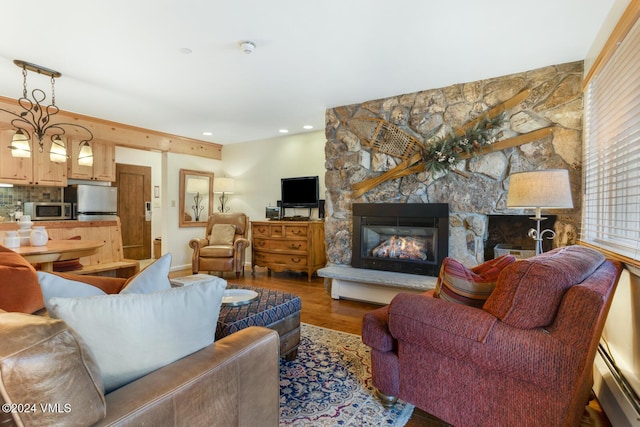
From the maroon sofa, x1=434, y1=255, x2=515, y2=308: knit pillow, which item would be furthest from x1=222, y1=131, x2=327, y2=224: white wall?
the maroon sofa

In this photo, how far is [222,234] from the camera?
5.14 metres

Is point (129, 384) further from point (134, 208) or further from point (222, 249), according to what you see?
point (134, 208)

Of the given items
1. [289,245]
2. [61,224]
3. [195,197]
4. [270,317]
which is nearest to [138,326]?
[270,317]

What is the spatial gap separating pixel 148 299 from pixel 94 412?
0.31 meters

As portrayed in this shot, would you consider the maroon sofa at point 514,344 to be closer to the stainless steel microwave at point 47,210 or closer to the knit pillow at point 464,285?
the knit pillow at point 464,285

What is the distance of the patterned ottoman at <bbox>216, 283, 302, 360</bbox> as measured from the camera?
1.77 meters

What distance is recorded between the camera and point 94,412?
26.1 inches

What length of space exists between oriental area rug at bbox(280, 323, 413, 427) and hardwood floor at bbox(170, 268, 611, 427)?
0.57ft

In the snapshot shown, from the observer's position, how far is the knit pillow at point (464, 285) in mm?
1471

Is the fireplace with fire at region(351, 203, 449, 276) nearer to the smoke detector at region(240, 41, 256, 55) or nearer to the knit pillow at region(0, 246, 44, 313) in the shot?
the smoke detector at region(240, 41, 256, 55)

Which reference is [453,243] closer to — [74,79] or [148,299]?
[148,299]

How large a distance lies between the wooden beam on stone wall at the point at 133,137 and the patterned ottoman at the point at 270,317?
3.85 meters

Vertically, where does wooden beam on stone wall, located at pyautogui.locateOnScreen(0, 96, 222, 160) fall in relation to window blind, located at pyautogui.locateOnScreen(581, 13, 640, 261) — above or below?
above

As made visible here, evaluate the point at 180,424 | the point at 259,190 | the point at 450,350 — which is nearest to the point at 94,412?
the point at 180,424
